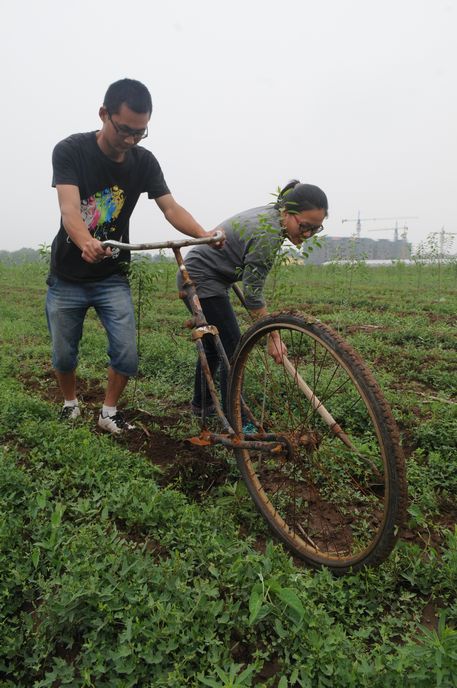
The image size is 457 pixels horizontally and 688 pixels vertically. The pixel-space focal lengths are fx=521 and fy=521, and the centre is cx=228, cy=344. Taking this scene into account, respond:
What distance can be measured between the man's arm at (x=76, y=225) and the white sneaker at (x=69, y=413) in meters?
1.33

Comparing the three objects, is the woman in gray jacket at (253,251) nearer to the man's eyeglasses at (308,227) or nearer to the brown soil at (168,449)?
the man's eyeglasses at (308,227)

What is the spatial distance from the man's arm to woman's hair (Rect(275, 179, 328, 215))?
1.00 metres

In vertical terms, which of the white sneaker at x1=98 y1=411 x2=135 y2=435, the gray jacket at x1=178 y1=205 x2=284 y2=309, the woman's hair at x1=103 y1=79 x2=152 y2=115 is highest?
the woman's hair at x1=103 y1=79 x2=152 y2=115

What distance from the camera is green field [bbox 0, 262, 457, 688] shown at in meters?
1.66

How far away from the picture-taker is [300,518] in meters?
2.71

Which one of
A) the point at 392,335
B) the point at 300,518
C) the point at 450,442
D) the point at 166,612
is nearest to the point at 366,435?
the point at 450,442

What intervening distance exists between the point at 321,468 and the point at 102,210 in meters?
2.07

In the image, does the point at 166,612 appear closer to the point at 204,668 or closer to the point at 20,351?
the point at 204,668

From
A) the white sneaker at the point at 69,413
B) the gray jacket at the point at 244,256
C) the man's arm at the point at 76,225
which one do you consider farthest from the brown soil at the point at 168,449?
the man's arm at the point at 76,225

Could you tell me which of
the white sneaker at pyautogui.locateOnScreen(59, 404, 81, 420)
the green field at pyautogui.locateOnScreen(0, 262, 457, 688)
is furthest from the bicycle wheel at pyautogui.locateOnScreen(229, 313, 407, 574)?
the white sneaker at pyautogui.locateOnScreen(59, 404, 81, 420)

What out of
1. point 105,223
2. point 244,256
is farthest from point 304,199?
point 105,223

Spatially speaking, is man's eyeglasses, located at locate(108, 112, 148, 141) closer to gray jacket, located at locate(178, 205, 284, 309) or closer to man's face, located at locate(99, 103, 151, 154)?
man's face, located at locate(99, 103, 151, 154)

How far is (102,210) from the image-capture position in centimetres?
329

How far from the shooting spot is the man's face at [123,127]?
289 centimetres
